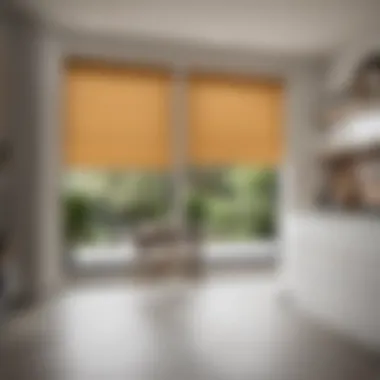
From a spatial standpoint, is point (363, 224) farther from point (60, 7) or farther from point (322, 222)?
point (60, 7)

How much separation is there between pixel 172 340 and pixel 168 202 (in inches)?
104

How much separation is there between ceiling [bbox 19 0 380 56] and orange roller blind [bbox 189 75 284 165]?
0.55 m

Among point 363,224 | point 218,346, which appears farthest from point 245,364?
point 363,224

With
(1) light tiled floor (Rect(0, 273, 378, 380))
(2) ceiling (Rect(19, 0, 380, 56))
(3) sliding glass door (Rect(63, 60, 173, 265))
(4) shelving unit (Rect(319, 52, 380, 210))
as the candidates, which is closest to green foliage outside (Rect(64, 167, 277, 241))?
(3) sliding glass door (Rect(63, 60, 173, 265))

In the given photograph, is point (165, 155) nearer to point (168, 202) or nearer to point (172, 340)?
point (168, 202)

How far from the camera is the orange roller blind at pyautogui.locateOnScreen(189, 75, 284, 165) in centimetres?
634

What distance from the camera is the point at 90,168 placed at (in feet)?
19.7

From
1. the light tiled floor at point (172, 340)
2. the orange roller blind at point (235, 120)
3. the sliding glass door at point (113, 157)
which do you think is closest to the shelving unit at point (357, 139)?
the orange roller blind at point (235, 120)

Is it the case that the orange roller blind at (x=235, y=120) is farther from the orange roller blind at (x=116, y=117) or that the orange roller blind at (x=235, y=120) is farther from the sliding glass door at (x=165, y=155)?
the orange roller blind at (x=116, y=117)

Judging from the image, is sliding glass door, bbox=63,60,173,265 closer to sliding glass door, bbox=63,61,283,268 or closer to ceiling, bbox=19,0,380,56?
sliding glass door, bbox=63,61,283,268

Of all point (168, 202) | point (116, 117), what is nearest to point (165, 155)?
point (168, 202)

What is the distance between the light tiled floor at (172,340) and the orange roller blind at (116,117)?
4.90ft

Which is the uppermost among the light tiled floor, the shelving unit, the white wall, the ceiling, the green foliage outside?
the ceiling

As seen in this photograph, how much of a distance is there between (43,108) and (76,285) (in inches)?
76.0
